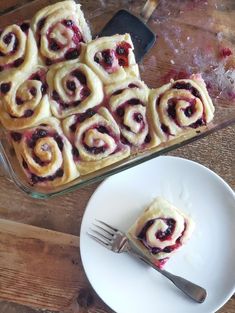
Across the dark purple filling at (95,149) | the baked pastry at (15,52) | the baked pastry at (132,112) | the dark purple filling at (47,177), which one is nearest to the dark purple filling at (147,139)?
the baked pastry at (132,112)

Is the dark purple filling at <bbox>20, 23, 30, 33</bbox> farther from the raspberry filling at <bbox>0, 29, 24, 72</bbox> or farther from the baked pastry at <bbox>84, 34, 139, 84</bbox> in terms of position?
the baked pastry at <bbox>84, 34, 139, 84</bbox>

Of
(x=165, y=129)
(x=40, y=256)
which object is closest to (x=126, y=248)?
(x=40, y=256)

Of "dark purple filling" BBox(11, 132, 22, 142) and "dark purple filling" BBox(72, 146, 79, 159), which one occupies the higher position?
"dark purple filling" BBox(11, 132, 22, 142)

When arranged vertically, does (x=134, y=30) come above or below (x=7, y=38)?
below

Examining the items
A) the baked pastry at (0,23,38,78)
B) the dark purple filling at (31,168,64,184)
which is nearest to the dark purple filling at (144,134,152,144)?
the dark purple filling at (31,168,64,184)

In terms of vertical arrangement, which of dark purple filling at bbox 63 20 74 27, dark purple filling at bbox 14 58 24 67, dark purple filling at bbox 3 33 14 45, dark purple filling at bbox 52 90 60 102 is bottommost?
dark purple filling at bbox 52 90 60 102

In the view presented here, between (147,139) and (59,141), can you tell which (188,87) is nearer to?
(147,139)

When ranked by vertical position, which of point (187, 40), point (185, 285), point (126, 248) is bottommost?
point (185, 285)

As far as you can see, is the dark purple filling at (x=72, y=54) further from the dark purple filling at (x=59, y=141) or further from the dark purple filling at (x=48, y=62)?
the dark purple filling at (x=59, y=141)
